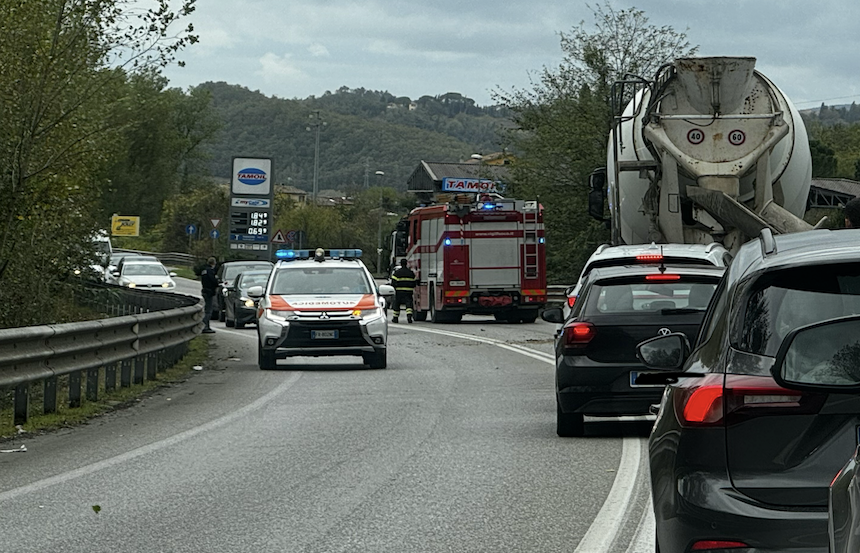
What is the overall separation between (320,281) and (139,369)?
5120mm

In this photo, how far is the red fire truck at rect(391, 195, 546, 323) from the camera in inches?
1462

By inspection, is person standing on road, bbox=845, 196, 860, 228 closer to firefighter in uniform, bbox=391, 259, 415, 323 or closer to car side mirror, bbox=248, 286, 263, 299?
car side mirror, bbox=248, 286, 263, 299

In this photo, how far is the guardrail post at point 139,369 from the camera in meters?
18.5

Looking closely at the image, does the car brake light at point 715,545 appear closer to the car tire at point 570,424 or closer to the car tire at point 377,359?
the car tire at point 570,424

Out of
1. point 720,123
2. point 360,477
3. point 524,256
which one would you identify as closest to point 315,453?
point 360,477

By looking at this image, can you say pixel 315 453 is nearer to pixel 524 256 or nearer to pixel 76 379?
pixel 76 379

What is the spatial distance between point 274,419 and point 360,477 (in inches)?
173

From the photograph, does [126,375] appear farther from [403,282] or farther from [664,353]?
[403,282]

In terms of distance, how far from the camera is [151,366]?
1938 centimetres

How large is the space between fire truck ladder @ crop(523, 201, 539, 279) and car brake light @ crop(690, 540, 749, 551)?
3227cm

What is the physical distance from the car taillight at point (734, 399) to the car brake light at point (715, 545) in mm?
386

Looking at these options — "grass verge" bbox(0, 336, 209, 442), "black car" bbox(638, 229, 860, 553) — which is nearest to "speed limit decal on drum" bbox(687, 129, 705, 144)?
"grass verge" bbox(0, 336, 209, 442)

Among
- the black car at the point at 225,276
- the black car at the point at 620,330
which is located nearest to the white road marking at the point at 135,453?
the black car at the point at 620,330

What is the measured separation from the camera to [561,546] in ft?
25.3
